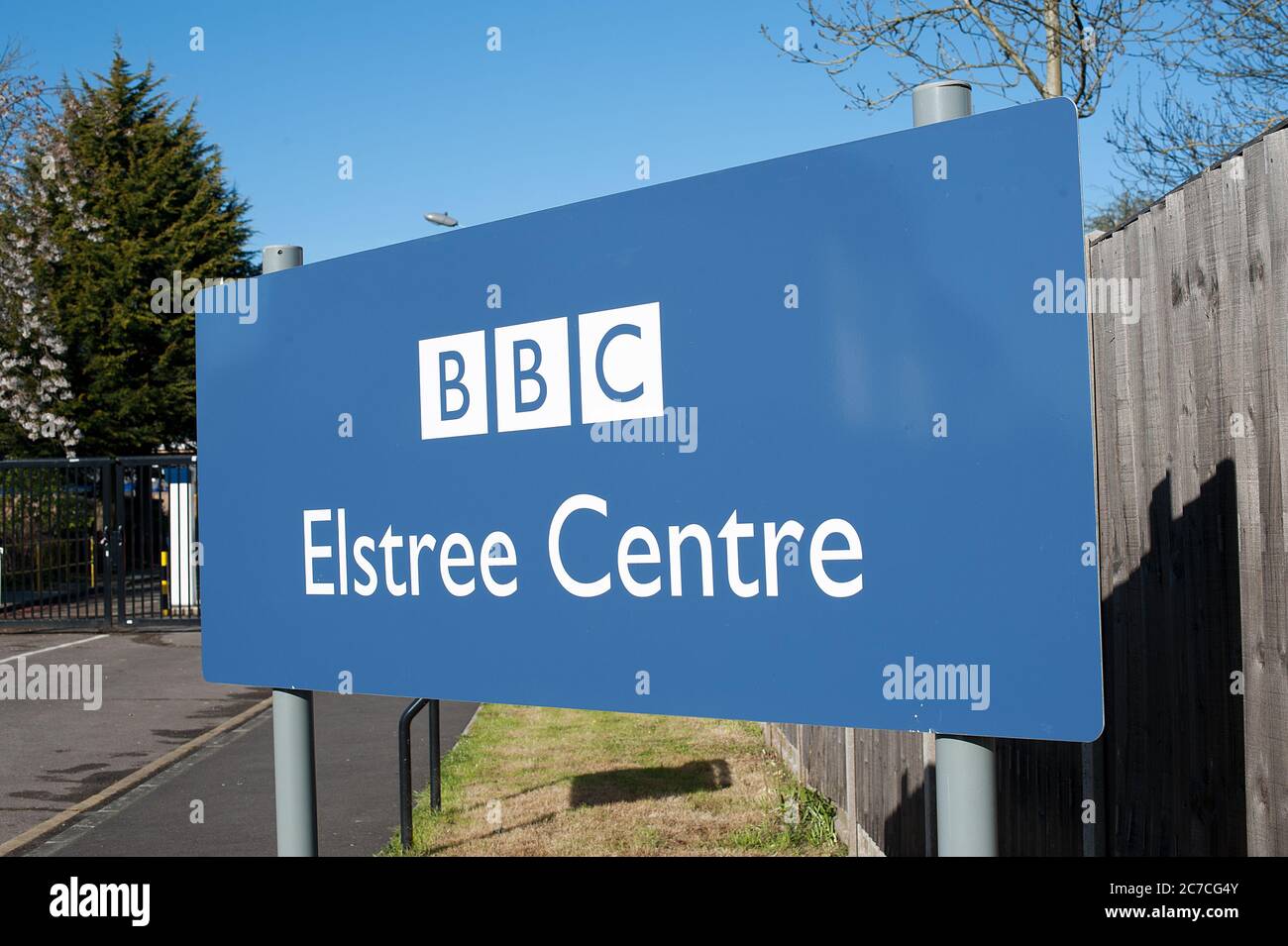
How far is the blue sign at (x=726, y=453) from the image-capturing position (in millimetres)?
1648

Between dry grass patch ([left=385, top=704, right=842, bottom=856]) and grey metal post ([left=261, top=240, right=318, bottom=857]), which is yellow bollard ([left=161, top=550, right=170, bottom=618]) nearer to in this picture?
dry grass patch ([left=385, top=704, right=842, bottom=856])

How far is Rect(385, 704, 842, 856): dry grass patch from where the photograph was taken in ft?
21.4

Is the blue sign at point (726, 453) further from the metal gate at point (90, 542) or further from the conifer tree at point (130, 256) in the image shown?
the conifer tree at point (130, 256)

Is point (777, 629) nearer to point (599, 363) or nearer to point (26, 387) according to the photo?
point (599, 363)

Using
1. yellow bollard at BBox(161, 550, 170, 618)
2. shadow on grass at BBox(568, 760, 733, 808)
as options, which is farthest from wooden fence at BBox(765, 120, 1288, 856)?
yellow bollard at BBox(161, 550, 170, 618)

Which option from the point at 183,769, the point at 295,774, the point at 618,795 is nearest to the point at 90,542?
the point at 183,769

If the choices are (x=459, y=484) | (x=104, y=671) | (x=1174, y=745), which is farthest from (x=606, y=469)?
(x=104, y=671)

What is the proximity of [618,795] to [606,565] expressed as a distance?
597 centimetres

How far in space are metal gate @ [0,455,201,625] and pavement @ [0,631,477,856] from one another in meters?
4.93

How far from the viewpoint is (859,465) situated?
178 cm

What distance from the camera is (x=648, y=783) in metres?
8.12

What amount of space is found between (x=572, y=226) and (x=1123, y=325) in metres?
2.08

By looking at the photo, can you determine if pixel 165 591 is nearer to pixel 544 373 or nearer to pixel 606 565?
pixel 544 373

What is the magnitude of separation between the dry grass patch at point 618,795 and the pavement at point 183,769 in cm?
47
